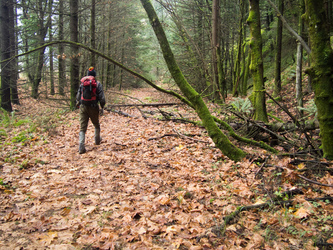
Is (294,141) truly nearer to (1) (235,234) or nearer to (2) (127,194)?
(1) (235,234)

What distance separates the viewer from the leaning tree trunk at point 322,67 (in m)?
3.79

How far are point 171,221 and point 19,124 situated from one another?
9.66 m

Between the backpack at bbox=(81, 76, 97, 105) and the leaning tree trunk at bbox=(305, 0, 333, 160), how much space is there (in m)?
5.63

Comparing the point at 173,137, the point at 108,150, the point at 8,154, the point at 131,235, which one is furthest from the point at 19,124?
the point at 131,235

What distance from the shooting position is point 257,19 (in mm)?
6691

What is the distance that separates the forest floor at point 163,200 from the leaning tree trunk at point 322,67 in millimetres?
684

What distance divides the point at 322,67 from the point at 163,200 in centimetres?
373

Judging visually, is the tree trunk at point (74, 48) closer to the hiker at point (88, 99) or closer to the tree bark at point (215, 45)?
the hiker at point (88, 99)

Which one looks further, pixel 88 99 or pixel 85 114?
pixel 85 114

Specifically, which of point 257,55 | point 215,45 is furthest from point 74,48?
point 257,55

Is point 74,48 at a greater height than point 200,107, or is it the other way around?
point 74,48

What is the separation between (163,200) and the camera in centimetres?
362

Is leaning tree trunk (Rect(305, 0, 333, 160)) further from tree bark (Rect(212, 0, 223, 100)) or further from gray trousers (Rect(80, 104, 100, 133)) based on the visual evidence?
tree bark (Rect(212, 0, 223, 100))

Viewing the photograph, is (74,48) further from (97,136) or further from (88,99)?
(97,136)
